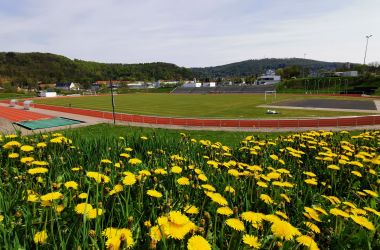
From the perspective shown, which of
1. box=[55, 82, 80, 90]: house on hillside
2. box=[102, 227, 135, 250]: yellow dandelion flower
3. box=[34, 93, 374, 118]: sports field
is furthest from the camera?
box=[55, 82, 80, 90]: house on hillside

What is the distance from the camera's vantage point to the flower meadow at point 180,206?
69.6 inches

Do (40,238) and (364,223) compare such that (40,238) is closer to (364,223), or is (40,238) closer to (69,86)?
(364,223)

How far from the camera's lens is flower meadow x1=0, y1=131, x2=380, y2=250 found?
1.77m

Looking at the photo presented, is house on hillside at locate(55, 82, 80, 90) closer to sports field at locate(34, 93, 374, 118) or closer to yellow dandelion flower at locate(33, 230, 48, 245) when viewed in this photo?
sports field at locate(34, 93, 374, 118)

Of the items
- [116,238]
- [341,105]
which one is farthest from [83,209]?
[341,105]

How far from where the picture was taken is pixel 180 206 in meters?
2.51

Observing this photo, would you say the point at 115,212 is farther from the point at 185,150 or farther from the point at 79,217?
the point at 185,150

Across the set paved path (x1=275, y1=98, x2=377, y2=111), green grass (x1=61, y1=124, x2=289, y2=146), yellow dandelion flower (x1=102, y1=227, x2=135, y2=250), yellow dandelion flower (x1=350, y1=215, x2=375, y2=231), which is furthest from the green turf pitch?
paved path (x1=275, y1=98, x2=377, y2=111)

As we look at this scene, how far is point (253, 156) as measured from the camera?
4.88m

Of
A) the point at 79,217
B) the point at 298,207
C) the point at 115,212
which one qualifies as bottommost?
the point at 298,207

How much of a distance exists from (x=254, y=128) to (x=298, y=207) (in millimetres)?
23756

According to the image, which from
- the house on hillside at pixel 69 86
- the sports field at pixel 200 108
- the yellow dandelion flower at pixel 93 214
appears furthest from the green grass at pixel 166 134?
the house on hillside at pixel 69 86

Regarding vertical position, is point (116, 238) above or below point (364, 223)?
above

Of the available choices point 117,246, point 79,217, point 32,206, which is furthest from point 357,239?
point 32,206
